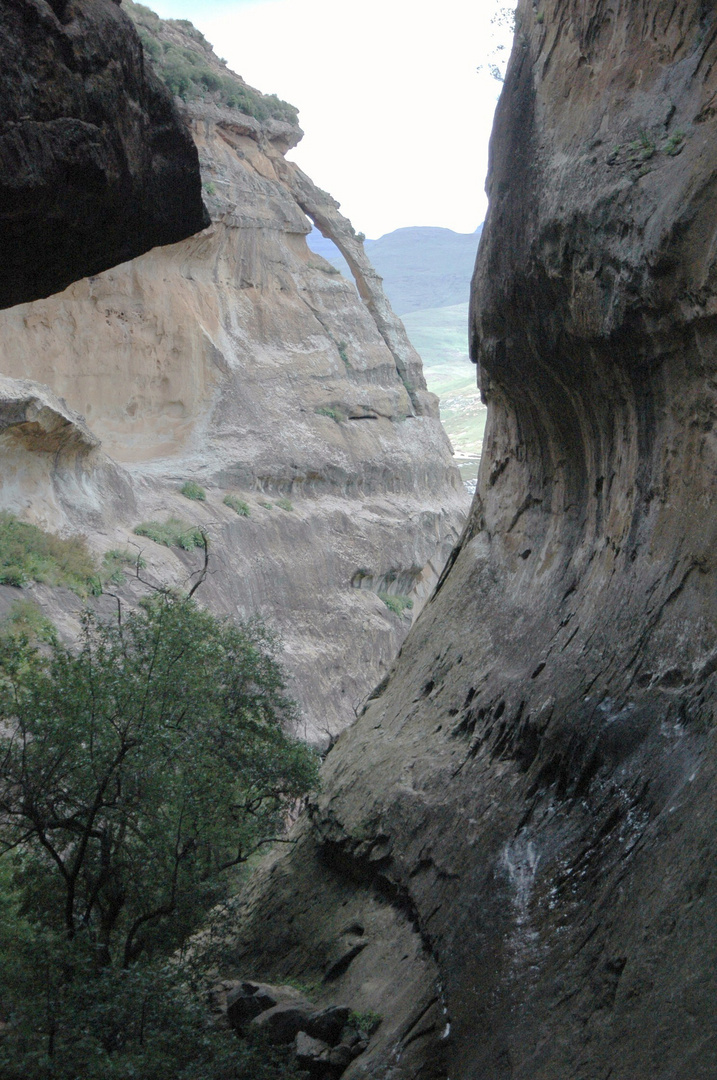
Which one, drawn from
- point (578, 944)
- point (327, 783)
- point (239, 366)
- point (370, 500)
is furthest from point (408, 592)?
point (578, 944)

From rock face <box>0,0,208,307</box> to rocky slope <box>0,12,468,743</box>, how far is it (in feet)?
43.5

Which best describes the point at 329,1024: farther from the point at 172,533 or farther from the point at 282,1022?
the point at 172,533

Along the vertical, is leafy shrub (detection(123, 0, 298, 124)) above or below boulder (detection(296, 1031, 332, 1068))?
above

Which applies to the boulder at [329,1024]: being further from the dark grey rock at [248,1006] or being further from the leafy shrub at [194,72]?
the leafy shrub at [194,72]

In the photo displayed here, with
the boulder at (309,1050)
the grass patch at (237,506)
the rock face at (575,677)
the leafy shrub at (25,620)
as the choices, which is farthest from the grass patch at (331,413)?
the boulder at (309,1050)

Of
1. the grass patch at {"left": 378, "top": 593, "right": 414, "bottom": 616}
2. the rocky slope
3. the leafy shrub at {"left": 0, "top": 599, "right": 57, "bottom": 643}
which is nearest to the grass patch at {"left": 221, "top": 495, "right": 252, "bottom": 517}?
the rocky slope

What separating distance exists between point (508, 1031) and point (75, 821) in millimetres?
4426

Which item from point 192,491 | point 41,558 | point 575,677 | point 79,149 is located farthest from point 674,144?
point 192,491

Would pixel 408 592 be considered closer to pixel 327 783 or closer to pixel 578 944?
pixel 327 783

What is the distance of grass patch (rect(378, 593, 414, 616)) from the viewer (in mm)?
29844

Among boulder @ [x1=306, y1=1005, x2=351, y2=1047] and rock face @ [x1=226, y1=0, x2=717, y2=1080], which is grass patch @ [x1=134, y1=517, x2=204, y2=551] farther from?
boulder @ [x1=306, y1=1005, x2=351, y2=1047]

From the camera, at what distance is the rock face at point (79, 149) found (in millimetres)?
5531

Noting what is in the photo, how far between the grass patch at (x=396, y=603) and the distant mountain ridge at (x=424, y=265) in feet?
372

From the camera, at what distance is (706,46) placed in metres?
8.06
